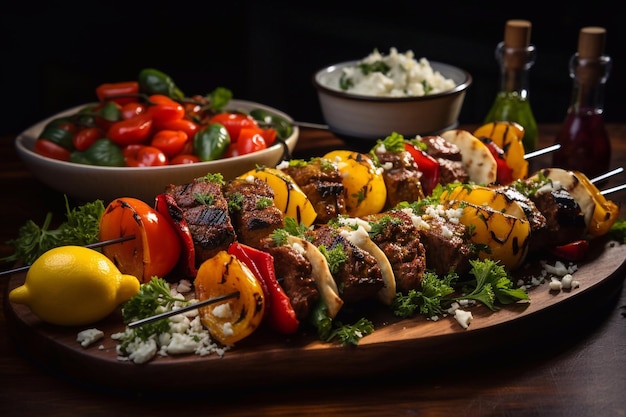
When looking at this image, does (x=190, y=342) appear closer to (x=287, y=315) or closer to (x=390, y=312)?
(x=287, y=315)

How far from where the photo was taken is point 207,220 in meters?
3.29

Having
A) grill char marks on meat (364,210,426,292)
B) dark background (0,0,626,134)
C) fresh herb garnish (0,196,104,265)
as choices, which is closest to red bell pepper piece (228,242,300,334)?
grill char marks on meat (364,210,426,292)

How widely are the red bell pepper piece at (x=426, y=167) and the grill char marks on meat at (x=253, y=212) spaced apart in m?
0.91

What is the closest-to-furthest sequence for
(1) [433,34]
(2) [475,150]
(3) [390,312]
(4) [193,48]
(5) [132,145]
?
1. (3) [390,312]
2. (2) [475,150]
3. (5) [132,145]
4. (1) [433,34]
5. (4) [193,48]

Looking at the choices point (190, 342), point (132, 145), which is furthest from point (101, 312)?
point (132, 145)

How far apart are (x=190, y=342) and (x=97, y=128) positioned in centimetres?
230

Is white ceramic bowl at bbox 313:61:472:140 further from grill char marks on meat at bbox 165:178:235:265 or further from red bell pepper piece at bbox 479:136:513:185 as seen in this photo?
grill char marks on meat at bbox 165:178:235:265

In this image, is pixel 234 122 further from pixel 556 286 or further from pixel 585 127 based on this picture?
pixel 556 286

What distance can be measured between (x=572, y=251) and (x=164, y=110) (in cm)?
242

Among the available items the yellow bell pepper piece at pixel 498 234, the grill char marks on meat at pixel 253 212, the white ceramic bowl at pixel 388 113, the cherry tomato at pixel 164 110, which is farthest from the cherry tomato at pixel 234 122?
the yellow bell pepper piece at pixel 498 234

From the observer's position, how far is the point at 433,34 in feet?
23.5

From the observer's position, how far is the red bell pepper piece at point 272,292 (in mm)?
2839

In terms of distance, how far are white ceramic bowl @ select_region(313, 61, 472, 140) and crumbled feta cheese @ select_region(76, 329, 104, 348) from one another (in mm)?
2422

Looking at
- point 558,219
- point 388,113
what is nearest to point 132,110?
point 388,113
